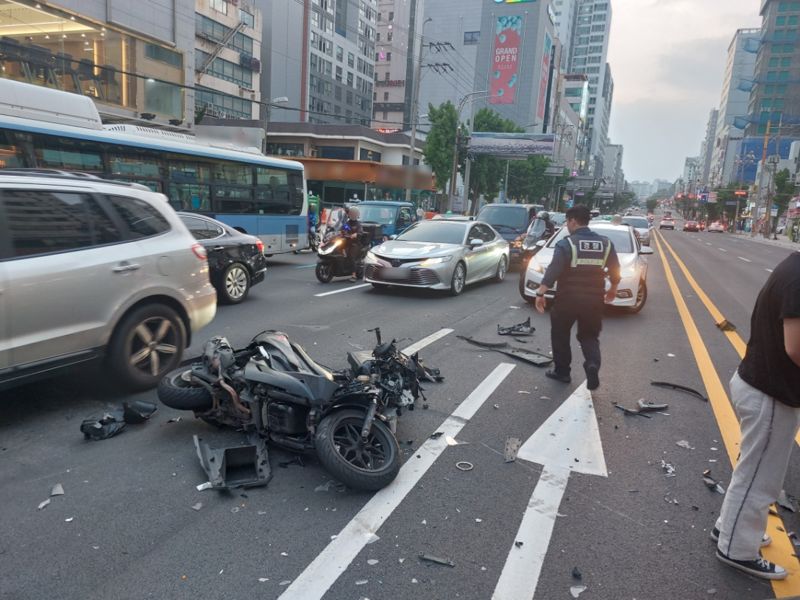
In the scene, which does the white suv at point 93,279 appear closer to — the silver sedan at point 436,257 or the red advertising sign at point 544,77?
the silver sedan at point 436,257

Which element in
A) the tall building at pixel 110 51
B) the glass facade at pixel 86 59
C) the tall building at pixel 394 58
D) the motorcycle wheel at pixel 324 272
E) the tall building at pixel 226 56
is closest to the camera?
the motorcycle wheel at pixel 324 272

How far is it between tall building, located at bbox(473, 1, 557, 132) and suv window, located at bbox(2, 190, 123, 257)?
9579 cm

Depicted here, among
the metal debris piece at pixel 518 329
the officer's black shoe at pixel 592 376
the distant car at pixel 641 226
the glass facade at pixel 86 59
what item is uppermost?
the glass facade at pixel 86 59

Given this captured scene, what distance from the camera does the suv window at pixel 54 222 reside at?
4.17 meters

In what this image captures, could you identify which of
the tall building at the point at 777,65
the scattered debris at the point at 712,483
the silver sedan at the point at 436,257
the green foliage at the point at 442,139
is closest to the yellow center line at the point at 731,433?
the scattered debris at the point at 712,483

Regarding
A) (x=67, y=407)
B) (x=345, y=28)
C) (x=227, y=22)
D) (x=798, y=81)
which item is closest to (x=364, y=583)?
(x=67, y=407)

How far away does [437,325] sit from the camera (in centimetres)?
842

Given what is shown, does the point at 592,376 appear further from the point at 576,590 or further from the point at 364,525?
the point at 364,525

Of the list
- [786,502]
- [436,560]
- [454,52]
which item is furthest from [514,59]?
[436,560]

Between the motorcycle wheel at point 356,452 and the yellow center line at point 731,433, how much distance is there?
2092 millimetres

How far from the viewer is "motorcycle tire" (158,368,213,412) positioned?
4.08 meters

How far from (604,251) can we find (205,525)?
4335 millimetres

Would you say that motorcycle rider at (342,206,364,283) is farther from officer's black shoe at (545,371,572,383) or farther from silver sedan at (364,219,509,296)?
officer's black shoe at (545,371,572,383)

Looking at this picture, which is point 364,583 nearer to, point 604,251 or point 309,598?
point 309,598
